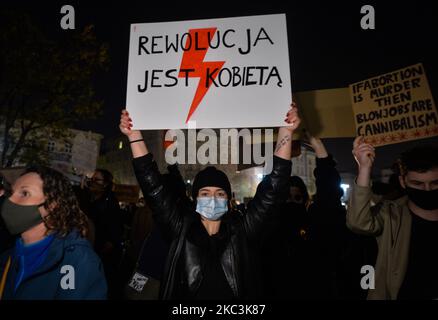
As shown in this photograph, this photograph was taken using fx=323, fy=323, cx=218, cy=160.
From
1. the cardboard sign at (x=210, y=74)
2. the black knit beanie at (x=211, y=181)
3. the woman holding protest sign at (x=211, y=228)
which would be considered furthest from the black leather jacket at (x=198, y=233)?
the cardboard sign at (x=210, y=74)

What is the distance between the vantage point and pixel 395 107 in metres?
3.72

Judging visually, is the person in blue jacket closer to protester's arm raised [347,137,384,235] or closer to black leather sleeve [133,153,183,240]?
black leather sleeve [133,153,183,240]

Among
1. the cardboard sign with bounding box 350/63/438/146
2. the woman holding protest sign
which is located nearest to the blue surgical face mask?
the woman holding protest sign

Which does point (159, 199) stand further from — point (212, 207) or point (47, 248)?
point (47, 248)

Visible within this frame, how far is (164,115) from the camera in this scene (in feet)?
9.57

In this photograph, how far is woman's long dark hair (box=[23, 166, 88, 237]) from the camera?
2346 millimetres

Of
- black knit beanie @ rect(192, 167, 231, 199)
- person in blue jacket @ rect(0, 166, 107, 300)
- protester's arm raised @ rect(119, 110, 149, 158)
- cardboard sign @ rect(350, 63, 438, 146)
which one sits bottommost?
person in blue jacket @ rect(0, 166, 107, 300)

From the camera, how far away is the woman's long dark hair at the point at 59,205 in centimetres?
235

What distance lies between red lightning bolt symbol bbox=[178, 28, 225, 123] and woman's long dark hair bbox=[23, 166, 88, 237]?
135 centimetres

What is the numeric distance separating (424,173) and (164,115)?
217cm

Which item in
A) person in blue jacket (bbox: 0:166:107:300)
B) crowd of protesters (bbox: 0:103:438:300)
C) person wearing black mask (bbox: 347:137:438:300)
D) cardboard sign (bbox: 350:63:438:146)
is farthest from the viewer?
cardboard sign (bbox: 350:63:438:146)

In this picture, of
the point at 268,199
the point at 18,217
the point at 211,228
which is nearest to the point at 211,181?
the point at 211,228

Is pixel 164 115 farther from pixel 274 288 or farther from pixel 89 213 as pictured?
pixel 89 213
